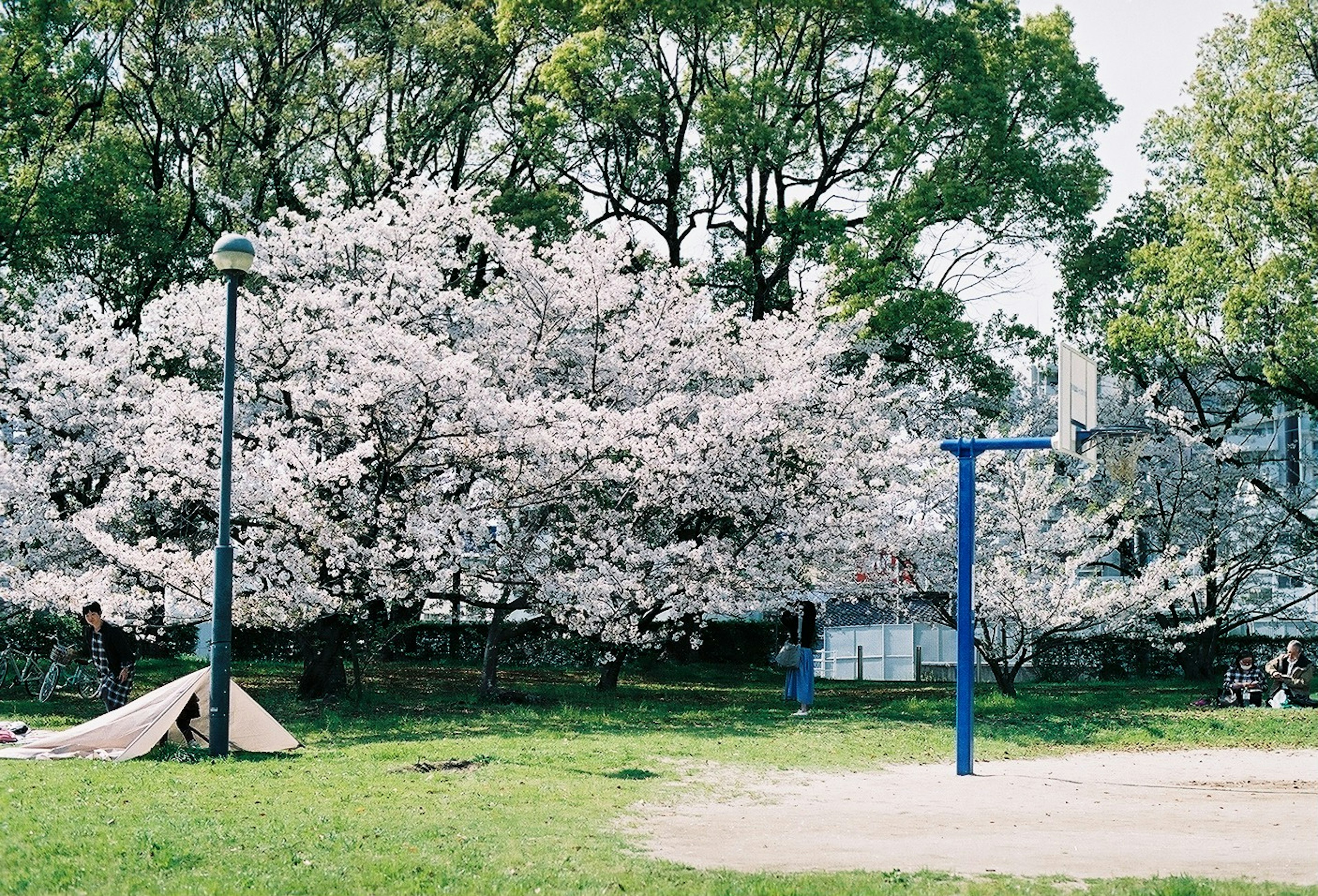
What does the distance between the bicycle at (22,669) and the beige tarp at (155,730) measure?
26.7 feet

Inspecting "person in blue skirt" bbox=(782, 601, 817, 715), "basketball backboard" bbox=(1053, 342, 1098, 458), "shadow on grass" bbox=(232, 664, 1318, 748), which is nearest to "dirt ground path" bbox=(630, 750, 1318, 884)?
"basketball backboard" bbox=(1053, 342, 1098, 458)

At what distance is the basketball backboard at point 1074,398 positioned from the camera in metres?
13.8

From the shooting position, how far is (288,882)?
716 cm

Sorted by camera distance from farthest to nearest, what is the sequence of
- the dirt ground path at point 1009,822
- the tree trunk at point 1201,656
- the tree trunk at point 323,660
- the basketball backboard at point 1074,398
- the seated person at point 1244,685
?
the tree trunk at point 1201,656 < the seated person at point 1244,685 < the tree trunk at point 323,660 < the basketball backboard at point 1074,398 < the dirt ground path at point 1009,822

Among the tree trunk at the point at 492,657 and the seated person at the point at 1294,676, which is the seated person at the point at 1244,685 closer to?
the seated person at the point at 1294,676

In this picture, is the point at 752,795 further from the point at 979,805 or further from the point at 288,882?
the point at 288,882

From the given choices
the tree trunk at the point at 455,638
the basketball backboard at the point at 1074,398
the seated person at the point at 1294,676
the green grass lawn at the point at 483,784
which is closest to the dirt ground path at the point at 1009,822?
the green grass lawn at the point at 483,784

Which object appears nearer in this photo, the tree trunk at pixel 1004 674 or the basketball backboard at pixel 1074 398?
the basketball backboard at pixel 1074 398

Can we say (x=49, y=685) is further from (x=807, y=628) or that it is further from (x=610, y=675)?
Answer: (x=807, y=628)

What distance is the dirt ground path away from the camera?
8.26 metres

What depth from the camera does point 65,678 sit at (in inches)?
848

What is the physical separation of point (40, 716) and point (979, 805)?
39.9 ft

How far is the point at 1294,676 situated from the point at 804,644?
7.22 meters

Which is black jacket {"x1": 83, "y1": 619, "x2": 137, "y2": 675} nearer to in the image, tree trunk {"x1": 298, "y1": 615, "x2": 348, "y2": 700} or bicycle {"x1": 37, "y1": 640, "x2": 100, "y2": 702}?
tree trunk {"x1": 298, "y1": 615, "x2": 348, "y2": 700}
